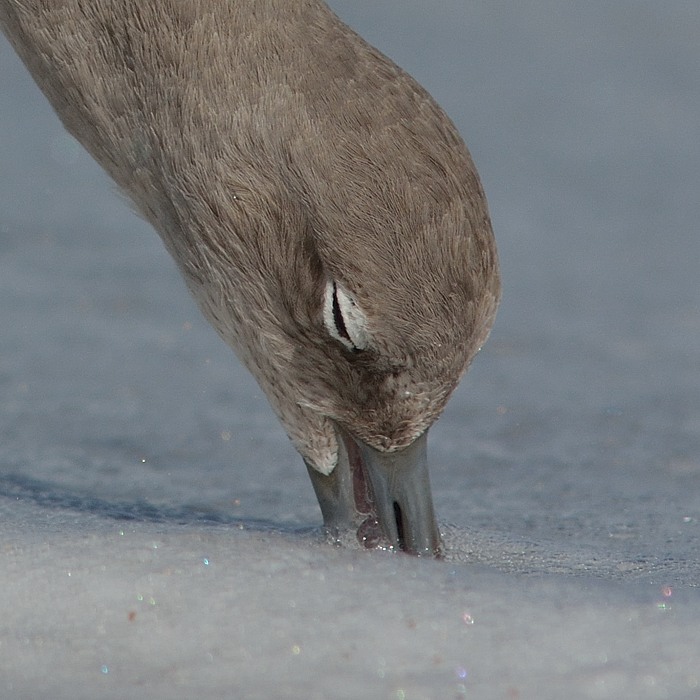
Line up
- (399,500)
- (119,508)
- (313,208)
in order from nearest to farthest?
(313,208), (399,500), (119,508)

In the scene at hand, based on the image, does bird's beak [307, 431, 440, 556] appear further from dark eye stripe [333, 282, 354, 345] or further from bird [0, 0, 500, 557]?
dark eye stripe [333, 282, 354, 345]

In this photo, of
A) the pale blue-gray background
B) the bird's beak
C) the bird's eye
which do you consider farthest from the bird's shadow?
the bird's eye

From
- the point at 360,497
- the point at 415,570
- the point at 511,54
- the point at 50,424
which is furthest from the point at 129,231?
the point at 415,570

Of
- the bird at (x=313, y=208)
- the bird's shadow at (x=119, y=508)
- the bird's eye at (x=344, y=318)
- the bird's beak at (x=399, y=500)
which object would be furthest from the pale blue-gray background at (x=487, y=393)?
the bird's eye at (x=344, y=318)

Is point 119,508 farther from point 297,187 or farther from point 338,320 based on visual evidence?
point 297,187

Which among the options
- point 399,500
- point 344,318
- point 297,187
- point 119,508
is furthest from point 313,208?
point 119,508

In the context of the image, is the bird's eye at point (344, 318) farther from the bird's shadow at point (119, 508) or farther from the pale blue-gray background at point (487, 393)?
the bird's shadow at point (119, 508)

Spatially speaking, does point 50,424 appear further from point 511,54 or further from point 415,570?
point 511,54
